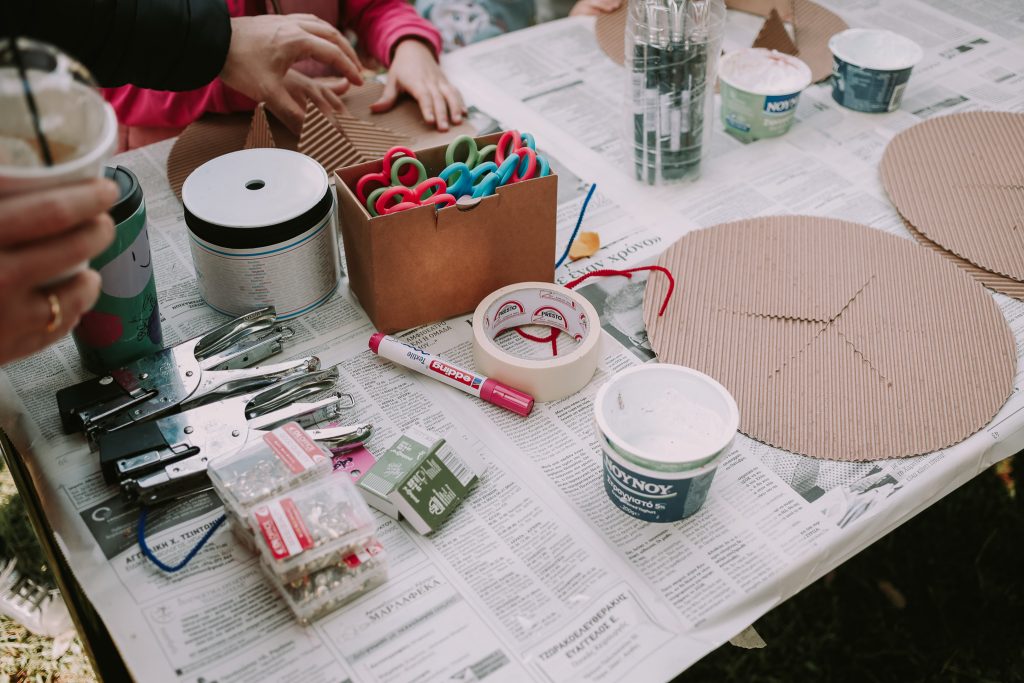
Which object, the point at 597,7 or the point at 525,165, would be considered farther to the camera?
the point at 597,7

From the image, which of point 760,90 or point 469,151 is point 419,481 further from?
point 760,90

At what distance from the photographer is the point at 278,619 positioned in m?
0.64

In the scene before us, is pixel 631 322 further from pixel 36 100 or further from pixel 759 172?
pixel 36 100

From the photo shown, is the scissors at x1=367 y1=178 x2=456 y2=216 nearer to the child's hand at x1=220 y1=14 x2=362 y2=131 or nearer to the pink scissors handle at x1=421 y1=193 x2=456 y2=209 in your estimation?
the pink scissors handle at x1=421 y1=193 x2=456 y2=209

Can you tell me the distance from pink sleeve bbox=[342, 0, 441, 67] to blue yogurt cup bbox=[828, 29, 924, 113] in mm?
591

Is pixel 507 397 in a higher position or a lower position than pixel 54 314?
lower

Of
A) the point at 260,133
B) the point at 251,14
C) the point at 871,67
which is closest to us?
the point at 260,133

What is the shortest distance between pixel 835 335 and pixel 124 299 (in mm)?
683

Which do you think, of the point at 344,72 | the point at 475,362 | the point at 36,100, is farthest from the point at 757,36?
the point at 36,100

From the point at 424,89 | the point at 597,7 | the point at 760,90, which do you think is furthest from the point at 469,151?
the point at 597,7

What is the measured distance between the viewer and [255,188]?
34.0 inches

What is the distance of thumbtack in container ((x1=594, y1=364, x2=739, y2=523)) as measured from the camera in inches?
26.0

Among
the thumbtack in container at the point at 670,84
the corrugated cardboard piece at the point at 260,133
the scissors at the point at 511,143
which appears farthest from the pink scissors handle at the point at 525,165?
the corrugated cardboard piece at the point at 260,133

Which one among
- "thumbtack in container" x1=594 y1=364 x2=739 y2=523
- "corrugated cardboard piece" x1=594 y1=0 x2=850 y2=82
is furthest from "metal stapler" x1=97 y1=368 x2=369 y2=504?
"corrugated cardboard piece" x1=594 y1=0 x2=850 y2=82
